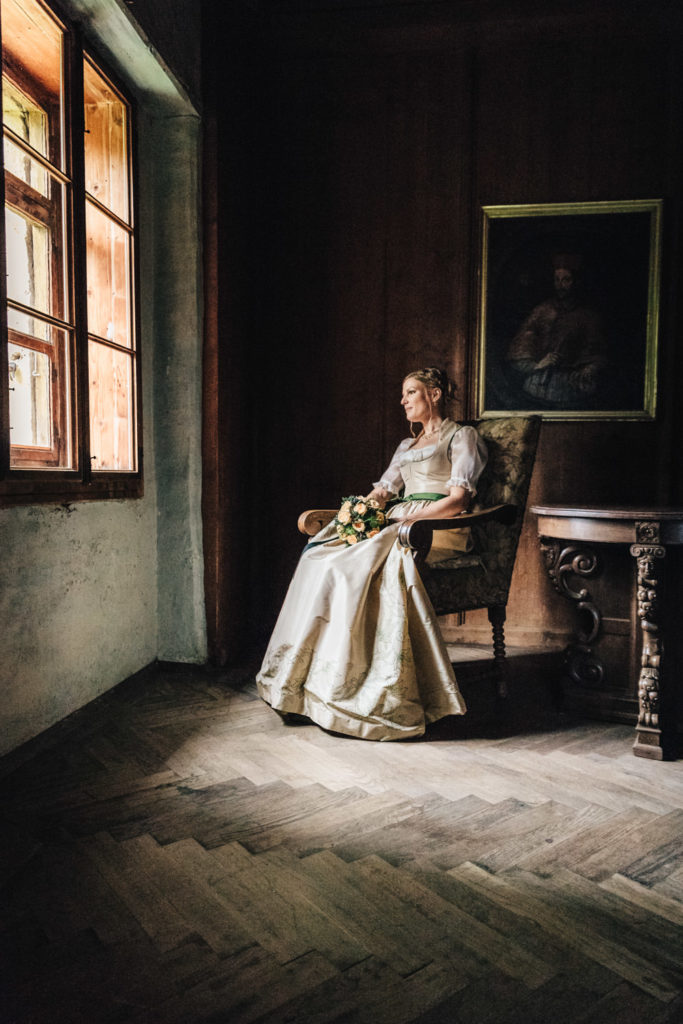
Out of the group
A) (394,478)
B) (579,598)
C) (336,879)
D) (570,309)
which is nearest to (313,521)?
(394,478)

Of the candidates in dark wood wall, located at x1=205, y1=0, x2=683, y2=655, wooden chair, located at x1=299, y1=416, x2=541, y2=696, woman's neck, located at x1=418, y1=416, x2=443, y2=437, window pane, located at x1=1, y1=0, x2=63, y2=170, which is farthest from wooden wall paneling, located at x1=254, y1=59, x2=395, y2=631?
window pane, located at x1=1, y1=0, x2=63, y2=170

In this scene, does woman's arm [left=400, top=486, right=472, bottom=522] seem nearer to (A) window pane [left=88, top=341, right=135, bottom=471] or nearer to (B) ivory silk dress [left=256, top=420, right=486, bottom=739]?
(B) ivory silk dress [left=256, top=420, right=486, bottom=739]

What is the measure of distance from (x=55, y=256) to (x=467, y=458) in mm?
1795

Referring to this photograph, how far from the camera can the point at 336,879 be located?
1.53 m

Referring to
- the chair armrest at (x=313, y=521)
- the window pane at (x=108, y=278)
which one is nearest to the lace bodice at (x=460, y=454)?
the chair armrest at (x=313, y=521)

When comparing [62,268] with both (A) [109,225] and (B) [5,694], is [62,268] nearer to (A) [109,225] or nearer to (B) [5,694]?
(A) [109,225]

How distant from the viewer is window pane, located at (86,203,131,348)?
2771 mm

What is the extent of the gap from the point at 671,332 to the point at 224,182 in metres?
2.45

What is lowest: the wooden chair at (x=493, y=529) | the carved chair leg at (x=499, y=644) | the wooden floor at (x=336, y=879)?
the wooden floor at (x=336, y=879)

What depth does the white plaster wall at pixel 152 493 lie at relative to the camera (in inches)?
97.5

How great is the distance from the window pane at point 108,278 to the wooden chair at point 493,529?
117cm

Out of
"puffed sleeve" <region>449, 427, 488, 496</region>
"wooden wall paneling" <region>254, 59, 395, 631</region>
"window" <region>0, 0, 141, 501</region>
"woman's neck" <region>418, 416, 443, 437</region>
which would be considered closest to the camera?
"window" <region>0, 0, 141, 501</region>

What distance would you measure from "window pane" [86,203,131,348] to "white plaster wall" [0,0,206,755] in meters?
0.13

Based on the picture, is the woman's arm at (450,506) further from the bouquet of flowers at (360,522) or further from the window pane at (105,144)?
the window pane at (105,144)
